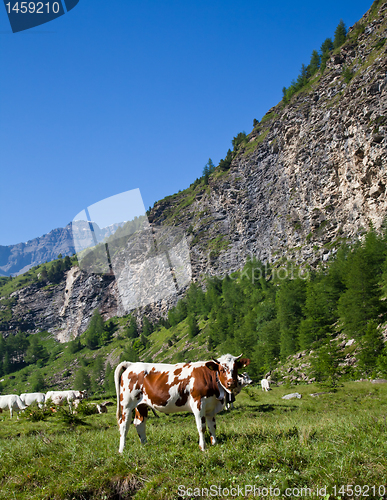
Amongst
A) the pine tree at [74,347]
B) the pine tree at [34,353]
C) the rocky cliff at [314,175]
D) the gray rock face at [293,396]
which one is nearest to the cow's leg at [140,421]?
the gray rock face at [293,396]

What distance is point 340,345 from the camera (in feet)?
157

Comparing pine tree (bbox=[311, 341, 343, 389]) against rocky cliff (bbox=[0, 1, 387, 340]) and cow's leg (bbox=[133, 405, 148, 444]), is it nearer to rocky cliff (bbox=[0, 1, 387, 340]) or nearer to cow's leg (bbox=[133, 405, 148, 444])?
cow's leg (bbox=[133, 405, 148, 444])

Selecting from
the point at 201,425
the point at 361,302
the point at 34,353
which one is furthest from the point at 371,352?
the point at 34,353

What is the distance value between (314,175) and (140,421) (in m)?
117

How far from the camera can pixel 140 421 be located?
9.66 metres

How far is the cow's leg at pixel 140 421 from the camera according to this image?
961 cm

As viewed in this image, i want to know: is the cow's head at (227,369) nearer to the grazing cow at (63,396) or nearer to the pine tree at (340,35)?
the grazing cow at (63,396)

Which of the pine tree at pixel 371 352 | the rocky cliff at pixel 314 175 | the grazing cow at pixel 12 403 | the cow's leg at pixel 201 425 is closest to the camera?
the cow's leg at pixel 201 425

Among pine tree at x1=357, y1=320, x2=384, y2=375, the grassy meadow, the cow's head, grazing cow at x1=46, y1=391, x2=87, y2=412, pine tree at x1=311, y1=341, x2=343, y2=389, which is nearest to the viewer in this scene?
the grassy meadow

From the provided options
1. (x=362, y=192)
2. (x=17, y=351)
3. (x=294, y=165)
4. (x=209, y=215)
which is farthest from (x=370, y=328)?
(x=17, y=351)

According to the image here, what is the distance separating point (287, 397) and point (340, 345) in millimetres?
21640

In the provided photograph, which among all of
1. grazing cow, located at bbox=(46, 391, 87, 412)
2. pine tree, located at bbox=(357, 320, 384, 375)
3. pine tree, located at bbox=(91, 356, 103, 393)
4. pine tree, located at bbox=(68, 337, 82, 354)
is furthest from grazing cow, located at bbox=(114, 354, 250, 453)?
pine tree, located at bbox=(68, 337, 82, 354)

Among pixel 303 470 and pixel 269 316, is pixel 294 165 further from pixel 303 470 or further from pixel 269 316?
pixel 303 470

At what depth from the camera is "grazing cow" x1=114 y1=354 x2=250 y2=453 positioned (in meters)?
8.92
